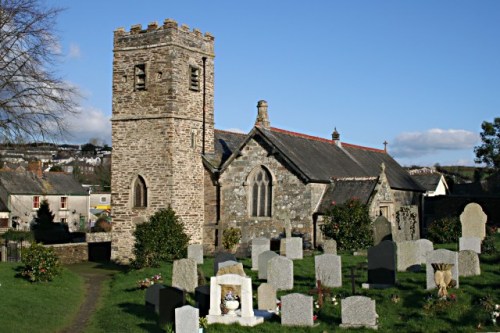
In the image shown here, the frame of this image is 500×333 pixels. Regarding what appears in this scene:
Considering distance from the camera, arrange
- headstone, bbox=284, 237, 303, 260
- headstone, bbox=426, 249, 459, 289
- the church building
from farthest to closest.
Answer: the church building
headstone, bbox=284, 237, 303, 260
headstone, bbox=426, 249, 459, 289

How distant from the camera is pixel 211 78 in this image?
34000 millimetres

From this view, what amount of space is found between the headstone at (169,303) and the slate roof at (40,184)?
4371cm

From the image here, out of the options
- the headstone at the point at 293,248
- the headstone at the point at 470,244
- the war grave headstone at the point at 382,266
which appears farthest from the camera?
the headstone at the point at 293,248

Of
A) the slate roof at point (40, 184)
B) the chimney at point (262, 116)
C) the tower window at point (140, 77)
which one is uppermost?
the tower window at point (140, 77)

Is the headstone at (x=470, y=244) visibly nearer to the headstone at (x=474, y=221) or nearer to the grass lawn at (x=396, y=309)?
the grass lawn at (x=396, y=309)

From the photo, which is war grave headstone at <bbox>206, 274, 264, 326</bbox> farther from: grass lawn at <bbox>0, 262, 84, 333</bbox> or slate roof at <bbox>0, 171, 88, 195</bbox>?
slate roof at <bbox>0, 171, 88, 195</bbox>

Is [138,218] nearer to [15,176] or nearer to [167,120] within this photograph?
[167,120]

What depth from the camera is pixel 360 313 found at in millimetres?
15586

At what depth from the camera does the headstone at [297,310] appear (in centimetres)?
1608

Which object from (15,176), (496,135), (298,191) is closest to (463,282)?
(298,191)

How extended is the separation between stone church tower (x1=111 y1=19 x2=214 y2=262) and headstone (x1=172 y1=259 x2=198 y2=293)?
11.0m

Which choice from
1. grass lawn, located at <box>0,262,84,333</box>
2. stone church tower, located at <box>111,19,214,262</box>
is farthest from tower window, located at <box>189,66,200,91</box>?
grass lawn, located at <box>0,262,84,333</box>

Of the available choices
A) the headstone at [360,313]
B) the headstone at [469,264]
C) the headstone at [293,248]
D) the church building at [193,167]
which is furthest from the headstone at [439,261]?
the church building at [193,167]

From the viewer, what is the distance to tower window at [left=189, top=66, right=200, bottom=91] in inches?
1282
